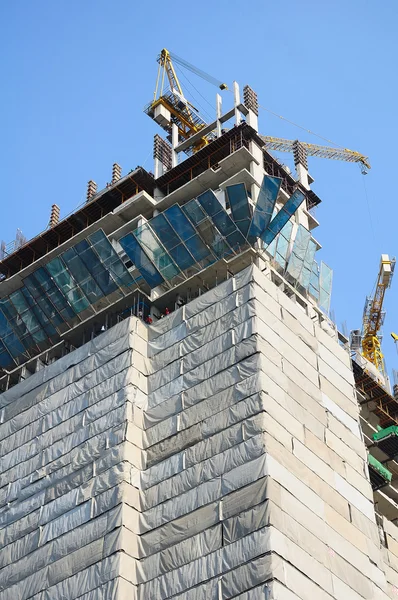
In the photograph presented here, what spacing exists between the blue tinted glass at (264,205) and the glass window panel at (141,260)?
8.84 m

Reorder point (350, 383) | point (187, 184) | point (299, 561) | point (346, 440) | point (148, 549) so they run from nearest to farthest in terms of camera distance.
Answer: point (299, 561), point (148, 549), point (346, 440), point (350, 383), point (187, 184)

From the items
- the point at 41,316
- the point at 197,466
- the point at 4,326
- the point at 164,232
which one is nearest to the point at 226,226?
the point at 164,232

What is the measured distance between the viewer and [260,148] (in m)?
99.5

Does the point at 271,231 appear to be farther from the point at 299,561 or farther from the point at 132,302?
the point at 299,561

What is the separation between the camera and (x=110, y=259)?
90.4m

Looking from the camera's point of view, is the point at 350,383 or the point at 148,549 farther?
the point at 350,383

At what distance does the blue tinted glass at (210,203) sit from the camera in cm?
8688

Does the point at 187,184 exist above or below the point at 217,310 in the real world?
above

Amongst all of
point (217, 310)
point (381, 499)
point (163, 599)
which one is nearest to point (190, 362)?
point (217, 310)

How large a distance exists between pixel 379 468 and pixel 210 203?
3118cm

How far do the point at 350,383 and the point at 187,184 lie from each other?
2382 cm

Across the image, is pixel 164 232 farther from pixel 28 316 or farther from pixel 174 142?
pixel 174 142

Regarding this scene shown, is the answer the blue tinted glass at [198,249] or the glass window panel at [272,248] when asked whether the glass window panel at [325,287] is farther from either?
the blue tinted glass at [198,249]

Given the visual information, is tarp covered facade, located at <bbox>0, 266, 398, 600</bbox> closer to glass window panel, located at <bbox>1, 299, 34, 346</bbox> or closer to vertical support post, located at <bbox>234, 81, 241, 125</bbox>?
glass window panel, located at <bbox>1, 299, 34, 346</bbox>
